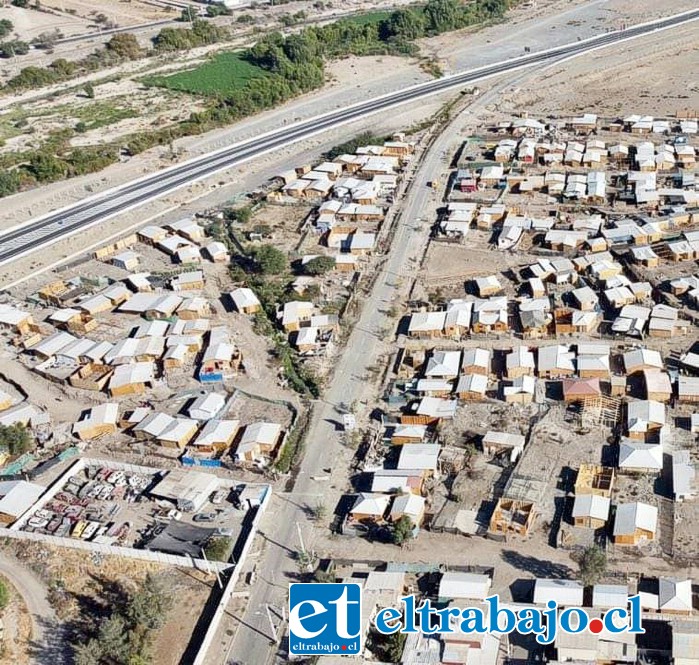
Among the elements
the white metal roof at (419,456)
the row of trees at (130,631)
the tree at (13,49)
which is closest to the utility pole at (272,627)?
the row of trees at (130,631)

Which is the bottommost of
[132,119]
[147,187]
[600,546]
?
[600,546]

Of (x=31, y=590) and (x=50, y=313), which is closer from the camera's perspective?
(x=31, y=590)

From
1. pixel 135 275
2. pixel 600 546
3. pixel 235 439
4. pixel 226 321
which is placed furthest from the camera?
pixel 135 275

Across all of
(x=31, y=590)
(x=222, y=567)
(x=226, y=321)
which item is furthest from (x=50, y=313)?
(x=222, y=567)

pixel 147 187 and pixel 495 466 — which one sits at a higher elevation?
pixel 147 187

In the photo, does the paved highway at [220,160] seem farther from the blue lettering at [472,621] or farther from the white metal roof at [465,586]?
the blue lettering at [472,621]

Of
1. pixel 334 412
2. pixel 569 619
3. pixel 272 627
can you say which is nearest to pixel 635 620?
pixel 569 619

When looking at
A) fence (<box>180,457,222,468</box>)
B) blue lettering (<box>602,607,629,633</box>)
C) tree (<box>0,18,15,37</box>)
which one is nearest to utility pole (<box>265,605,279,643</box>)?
fence (<box>180,457,222,468</box>)

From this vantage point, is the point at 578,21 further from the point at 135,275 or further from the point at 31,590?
the point at 31,590
